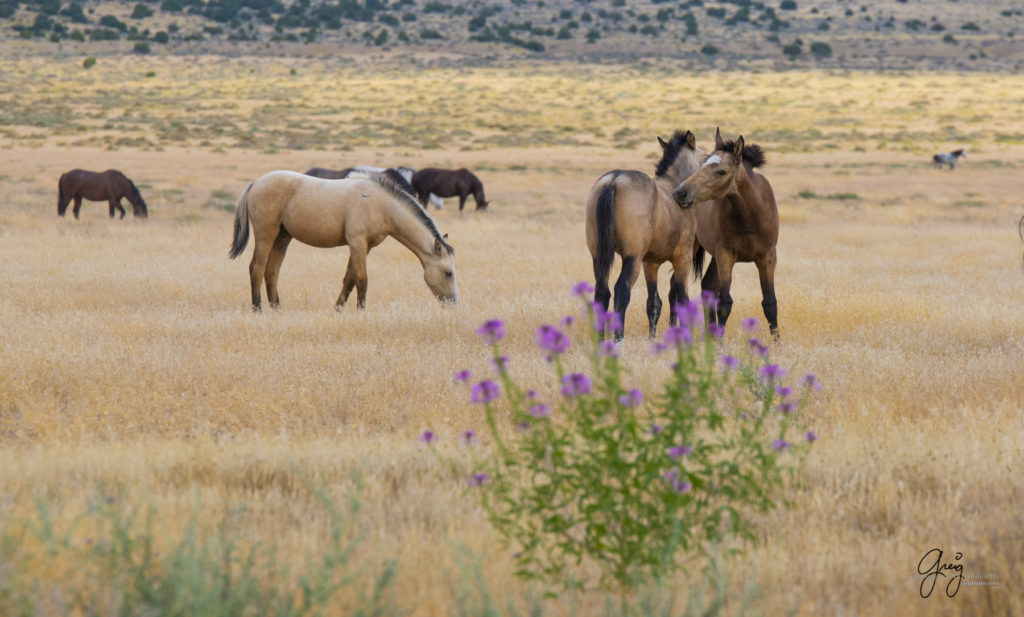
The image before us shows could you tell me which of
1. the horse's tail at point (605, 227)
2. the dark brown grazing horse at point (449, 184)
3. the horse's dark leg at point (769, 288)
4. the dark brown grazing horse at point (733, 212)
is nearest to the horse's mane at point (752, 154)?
the dark brown grazing horse at point (733, 212)

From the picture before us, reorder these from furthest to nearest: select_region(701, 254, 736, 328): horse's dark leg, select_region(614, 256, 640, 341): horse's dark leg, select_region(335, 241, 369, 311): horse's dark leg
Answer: select_region(335, 241, 369, 311): horse's dark leg, select_region(701, 254, 736, 328): horse's dark leg, select_region(614, 256, 640, 341): horse's dark leg

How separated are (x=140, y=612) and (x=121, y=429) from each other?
11.0ft

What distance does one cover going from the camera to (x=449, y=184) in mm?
25281

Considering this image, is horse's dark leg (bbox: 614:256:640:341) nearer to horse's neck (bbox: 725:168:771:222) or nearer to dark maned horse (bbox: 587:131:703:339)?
dark maned horse (bbox: 587:131:703:339)

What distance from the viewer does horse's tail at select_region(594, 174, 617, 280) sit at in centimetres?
892

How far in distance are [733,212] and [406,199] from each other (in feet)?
12.6

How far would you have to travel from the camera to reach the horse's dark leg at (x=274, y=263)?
455 inches

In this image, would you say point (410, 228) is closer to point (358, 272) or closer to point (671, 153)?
point (358, 272)

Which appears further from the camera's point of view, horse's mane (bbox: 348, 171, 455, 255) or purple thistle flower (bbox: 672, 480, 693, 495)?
horse's mane (bbox: 348, 171, 455, 255)

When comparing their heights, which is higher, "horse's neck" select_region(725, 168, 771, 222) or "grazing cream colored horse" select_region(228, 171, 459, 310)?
"horse's neck" select_region(725, 168, 771, 222)

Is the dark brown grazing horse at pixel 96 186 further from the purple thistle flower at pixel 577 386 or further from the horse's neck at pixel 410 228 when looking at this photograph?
the purple thistle flower at pixel 577 386

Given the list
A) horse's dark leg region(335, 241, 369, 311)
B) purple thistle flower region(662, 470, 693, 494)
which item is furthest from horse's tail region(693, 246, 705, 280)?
purple thistle flower region(662, 470, 693, 494)

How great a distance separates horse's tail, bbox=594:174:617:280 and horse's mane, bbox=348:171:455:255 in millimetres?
2506

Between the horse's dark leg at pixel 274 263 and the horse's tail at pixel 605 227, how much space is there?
4.28 meters
